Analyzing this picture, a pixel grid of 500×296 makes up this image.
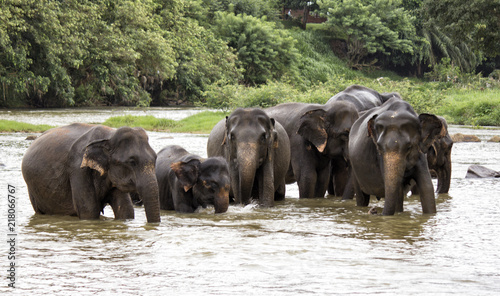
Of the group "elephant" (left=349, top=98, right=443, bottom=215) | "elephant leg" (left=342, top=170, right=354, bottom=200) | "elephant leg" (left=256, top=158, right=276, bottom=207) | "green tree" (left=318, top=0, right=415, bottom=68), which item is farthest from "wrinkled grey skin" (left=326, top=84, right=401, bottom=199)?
"green tree" (left=318, top=0, right=415, bottom=68)

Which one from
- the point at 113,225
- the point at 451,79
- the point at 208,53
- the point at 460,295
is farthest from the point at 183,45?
the point at 460,295

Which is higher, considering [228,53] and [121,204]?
[228,53]

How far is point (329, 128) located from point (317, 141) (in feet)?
0.86

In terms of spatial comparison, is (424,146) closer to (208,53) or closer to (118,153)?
(118,153)

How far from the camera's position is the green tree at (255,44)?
2082 inches

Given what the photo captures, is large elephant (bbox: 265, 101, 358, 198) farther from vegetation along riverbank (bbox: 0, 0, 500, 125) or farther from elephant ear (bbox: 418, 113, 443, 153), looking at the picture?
vegetation along riverbank (bbox: 0, 0, 500, 125)

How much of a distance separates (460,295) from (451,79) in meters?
46.7

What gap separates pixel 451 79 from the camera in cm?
4962

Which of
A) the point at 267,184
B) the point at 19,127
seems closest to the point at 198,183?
the point at 267,184

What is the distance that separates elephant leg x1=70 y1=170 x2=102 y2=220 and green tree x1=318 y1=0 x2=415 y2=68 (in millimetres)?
58339

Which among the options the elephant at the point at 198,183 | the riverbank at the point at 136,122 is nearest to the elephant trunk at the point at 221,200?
the elephant at the point at 198,183

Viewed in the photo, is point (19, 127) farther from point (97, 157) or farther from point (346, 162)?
point (97, 157)

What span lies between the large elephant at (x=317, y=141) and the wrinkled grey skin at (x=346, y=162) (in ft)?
0.65

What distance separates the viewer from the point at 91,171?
7.44 m
